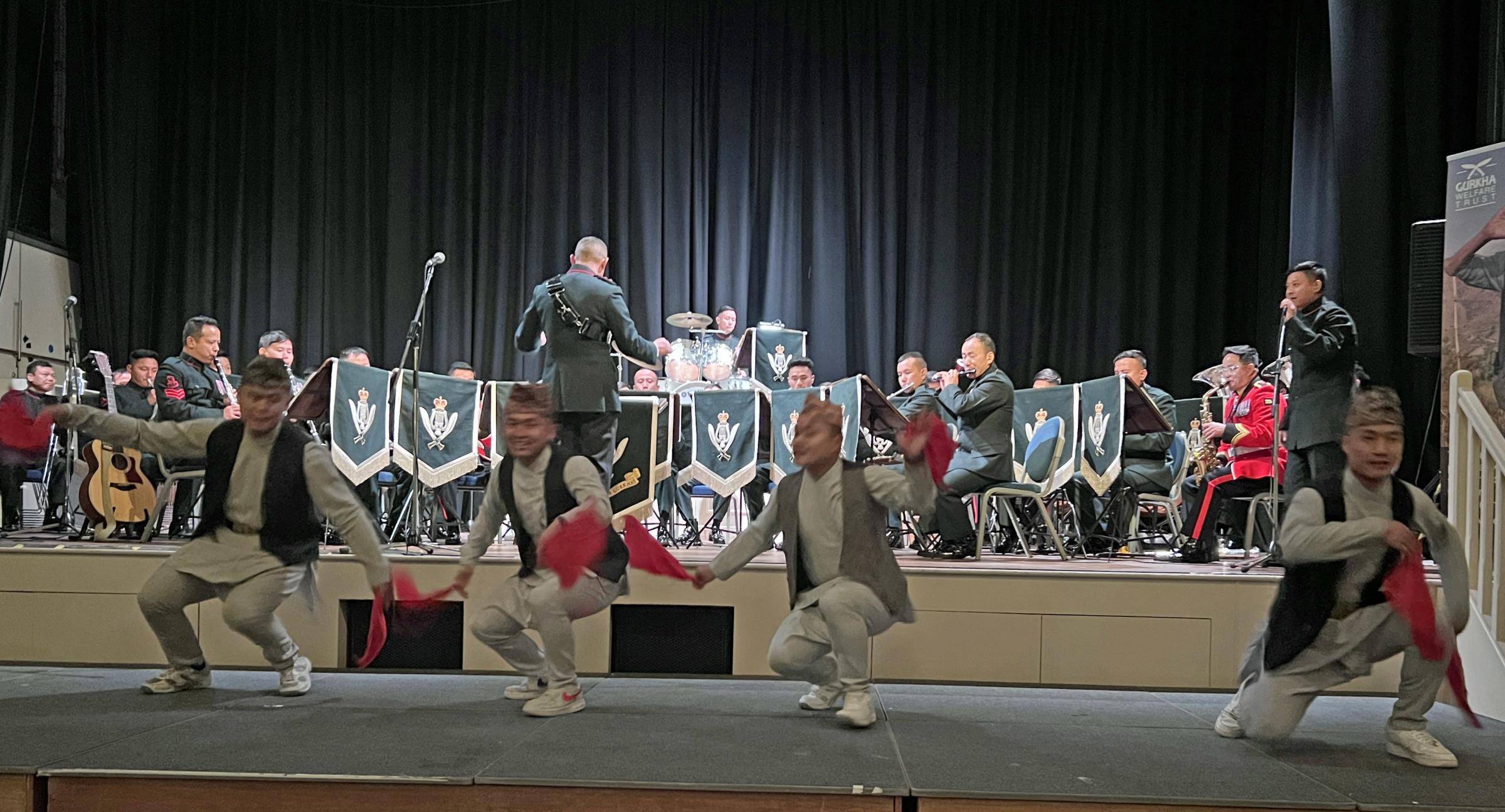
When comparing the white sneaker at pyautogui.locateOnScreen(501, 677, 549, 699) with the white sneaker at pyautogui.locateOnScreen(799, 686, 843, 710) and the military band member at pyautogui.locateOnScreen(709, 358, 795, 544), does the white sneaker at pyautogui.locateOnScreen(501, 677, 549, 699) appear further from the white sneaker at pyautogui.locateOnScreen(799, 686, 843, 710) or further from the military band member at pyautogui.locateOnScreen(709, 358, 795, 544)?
the military band member at pyautogui.locateOnScreen(709, 358, 795, 544)

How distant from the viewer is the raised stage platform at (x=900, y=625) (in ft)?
16.6

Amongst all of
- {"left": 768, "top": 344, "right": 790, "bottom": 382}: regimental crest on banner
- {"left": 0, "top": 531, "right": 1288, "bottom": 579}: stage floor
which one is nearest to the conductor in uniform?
{"left": 0, "top": 531, "right": 1288, "bottom": 579}: stage floor

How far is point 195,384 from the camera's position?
6.86 meters

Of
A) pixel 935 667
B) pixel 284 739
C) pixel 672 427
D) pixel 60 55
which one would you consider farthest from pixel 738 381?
pixel 60 55

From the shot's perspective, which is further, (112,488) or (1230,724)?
(112,488)

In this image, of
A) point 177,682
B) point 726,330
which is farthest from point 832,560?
point 726,330

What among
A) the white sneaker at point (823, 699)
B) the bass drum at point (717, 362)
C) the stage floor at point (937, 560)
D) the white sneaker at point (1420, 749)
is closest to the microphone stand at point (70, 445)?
the stage floor at point (937, 560)

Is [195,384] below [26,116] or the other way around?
below

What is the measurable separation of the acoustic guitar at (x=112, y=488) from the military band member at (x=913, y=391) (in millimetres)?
4625

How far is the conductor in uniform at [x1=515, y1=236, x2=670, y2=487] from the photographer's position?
19.4ft

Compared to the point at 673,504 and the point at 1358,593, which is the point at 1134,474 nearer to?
the point at 673,504

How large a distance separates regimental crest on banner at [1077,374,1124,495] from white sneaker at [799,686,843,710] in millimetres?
3218

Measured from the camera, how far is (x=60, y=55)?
11516 millimetres

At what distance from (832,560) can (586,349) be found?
8.52ft
